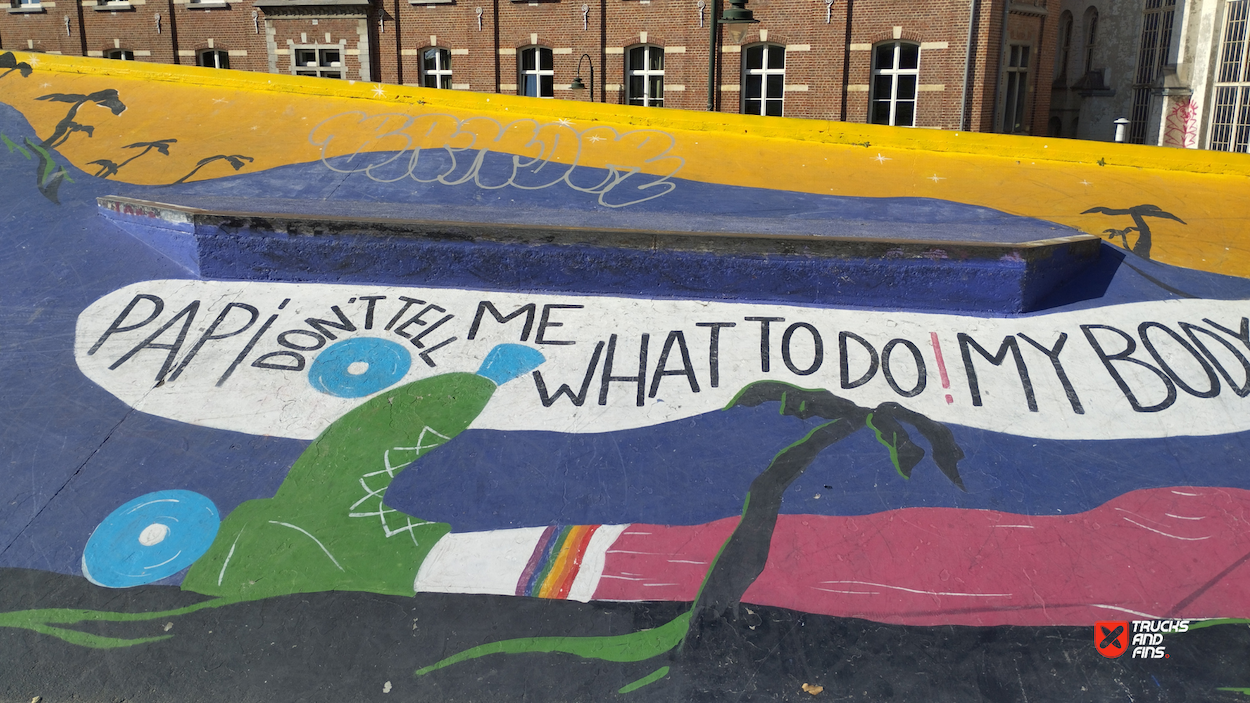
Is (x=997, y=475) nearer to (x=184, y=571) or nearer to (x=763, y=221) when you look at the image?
(x=763, y=221)

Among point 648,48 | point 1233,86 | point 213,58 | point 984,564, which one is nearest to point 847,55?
point 648,48

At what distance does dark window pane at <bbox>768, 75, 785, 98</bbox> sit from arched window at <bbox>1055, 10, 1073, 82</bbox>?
10.2m

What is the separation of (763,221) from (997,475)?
3189 mm

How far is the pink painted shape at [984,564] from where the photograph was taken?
4.03 metres

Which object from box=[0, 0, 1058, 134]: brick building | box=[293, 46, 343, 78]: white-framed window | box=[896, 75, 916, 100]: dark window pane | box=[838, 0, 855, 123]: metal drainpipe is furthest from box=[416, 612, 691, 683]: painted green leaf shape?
box=[293, 46, 343, 78]: white-framed window

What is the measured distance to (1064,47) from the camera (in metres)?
24.2

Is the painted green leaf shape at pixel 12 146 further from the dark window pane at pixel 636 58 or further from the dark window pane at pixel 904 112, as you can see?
the dark window pane at pixel 904 112

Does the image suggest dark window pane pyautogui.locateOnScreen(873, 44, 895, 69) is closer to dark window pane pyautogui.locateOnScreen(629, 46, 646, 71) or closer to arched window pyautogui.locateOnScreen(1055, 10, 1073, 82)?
dark window pane pyautogui.locateOnScreen(629, 46, 646, 71)

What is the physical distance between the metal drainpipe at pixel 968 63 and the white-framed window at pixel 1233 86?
6693 millimetres

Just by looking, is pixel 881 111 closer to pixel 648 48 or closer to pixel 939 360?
pixel 648 48

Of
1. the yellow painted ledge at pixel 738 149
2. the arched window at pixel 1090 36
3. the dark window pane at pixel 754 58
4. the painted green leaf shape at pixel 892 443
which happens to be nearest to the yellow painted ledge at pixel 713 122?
the yellow painted ledge at pixel 738 149

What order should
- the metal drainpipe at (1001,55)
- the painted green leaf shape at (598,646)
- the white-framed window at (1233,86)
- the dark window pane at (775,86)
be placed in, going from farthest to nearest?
the dark window pane at (775,86), the white-framed window at (1233,86), the metal drainpipe at (1001,55), the painted green leaf shape at (598,646)

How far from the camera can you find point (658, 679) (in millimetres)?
3766

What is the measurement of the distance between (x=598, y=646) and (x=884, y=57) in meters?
17.7
